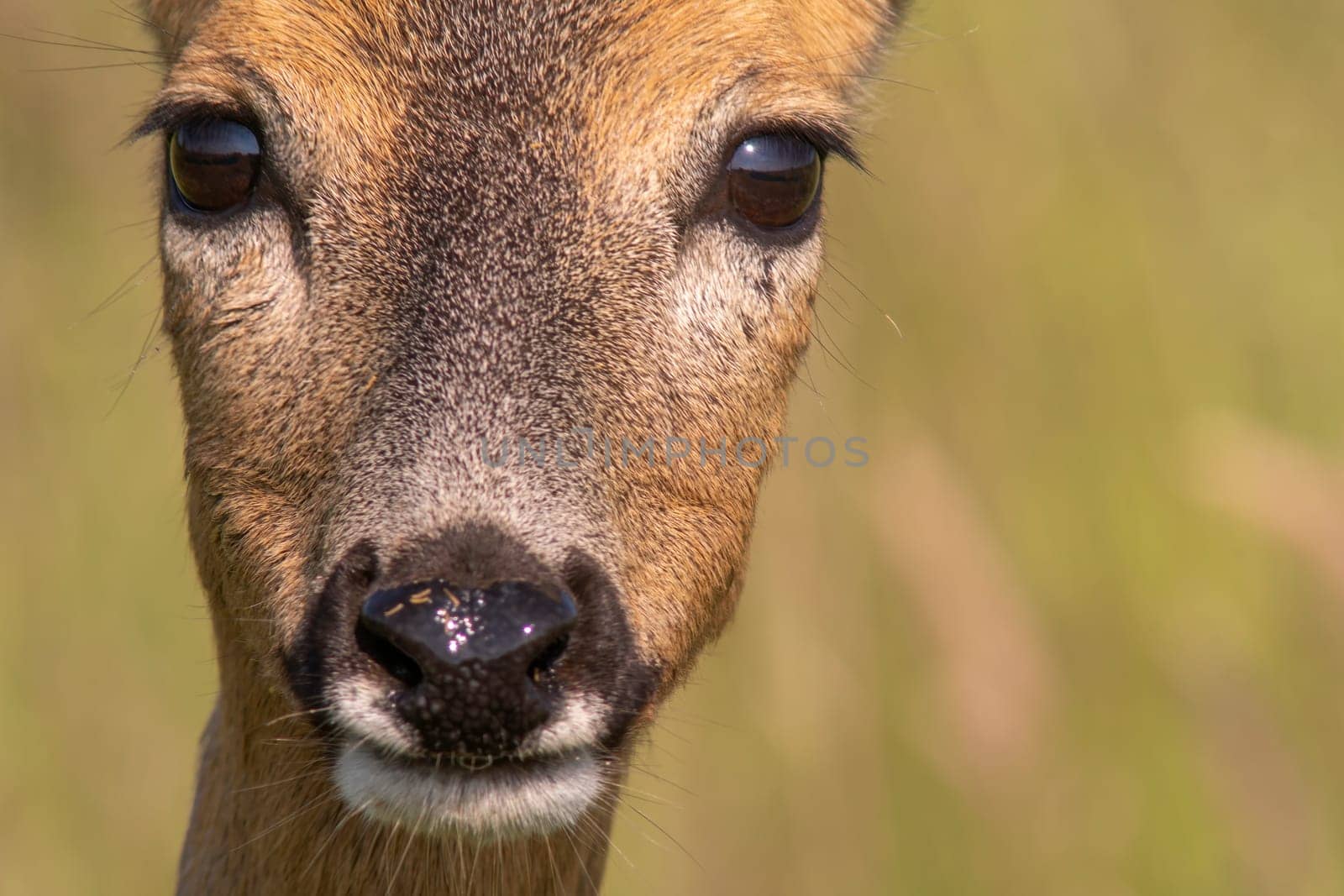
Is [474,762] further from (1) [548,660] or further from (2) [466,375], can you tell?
(2) [466,375]

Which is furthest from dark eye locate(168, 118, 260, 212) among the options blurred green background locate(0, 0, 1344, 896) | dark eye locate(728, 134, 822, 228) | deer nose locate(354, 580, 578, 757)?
blurred green background locate(0, 0, 1344, 896)

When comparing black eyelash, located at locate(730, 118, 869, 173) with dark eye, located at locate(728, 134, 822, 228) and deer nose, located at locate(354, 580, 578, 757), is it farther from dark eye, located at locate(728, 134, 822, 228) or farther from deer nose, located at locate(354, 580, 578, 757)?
deer nose, located at locate(354, 580, 578, 757)

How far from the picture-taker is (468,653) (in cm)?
325

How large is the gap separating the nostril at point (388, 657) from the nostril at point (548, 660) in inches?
9.0

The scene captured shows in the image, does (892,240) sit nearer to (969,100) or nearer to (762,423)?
(969,100)

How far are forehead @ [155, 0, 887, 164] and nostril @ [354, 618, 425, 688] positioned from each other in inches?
51.5

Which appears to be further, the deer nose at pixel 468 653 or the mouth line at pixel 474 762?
the mouth line at pixel 474 762

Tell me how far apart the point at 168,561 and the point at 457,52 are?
16.3 ft

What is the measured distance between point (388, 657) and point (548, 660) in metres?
0.32

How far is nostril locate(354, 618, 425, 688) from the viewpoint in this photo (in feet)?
11.0

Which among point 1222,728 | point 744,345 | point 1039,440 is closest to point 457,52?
point 744,345

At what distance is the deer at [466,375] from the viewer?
137 inches
